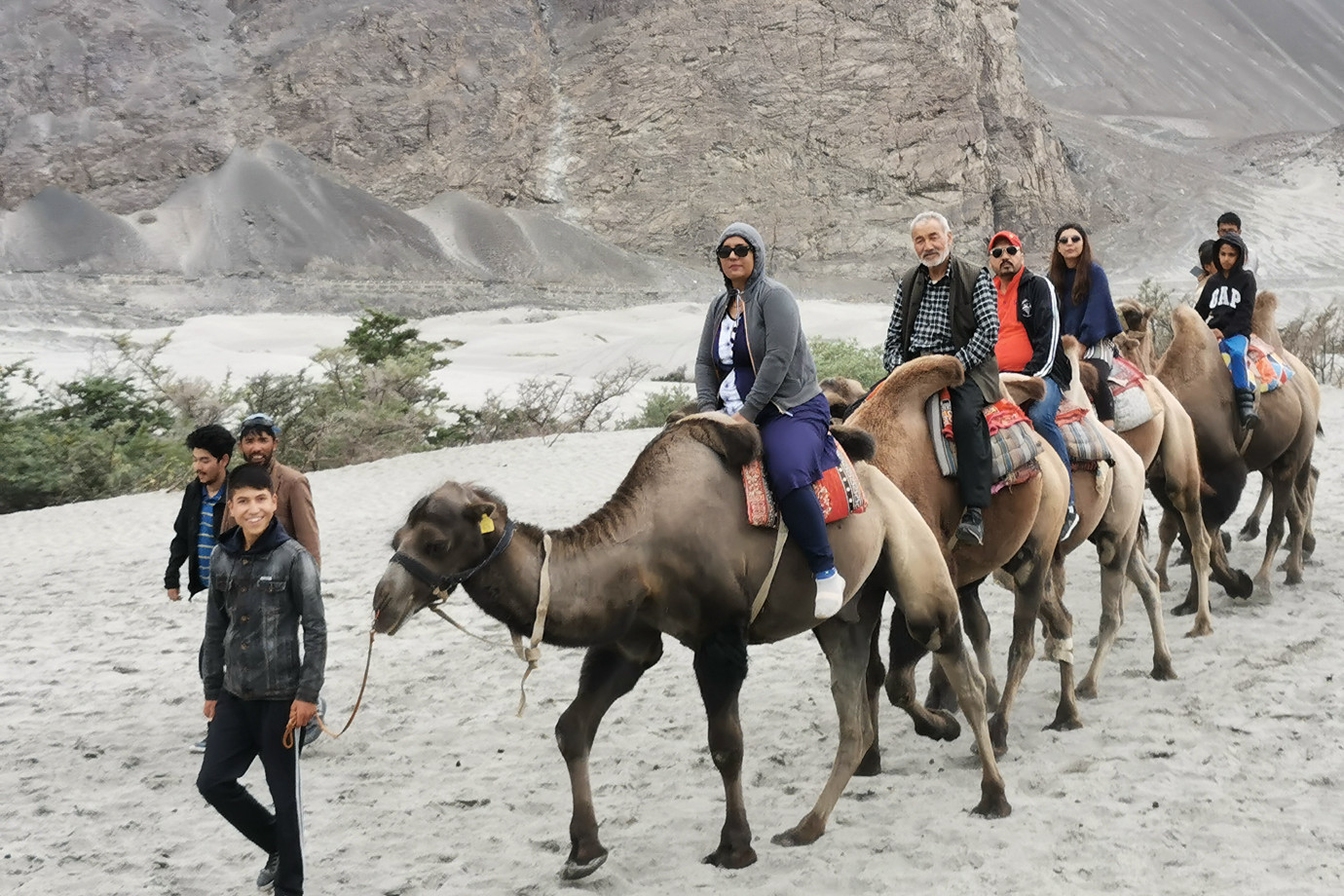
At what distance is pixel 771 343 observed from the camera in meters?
5.24

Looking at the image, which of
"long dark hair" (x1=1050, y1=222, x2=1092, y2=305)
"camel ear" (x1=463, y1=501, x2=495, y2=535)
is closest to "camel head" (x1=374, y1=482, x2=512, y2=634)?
"camel ear" (x1=463, y1=501, x2=495, y2=535)

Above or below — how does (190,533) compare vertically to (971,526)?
below

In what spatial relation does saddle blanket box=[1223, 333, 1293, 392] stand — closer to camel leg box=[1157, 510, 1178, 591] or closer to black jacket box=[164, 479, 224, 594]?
camel leg box=[1157, 510, 1178, 591]

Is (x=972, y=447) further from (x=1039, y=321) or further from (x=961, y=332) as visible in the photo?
(x=1039, y=321)

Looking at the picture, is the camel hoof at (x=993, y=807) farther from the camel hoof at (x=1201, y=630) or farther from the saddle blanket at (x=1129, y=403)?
the camel hoof at (x=1201, y=630)

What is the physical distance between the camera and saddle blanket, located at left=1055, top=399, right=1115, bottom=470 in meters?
6.88

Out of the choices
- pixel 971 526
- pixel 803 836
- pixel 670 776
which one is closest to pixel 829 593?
pixel 803 836

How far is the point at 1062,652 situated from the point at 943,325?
1954mm

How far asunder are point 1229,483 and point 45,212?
5377 centimetres

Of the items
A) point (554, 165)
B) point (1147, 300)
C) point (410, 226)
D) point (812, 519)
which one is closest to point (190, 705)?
point (812, 519)

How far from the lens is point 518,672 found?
8.20 metres

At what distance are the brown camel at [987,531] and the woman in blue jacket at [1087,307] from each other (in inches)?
57.3

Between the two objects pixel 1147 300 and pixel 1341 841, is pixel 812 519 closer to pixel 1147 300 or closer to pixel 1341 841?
pixel 1341 841

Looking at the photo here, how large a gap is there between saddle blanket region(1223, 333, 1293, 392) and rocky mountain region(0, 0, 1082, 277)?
155ft
